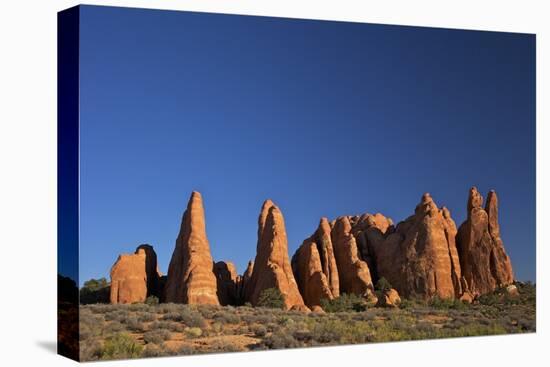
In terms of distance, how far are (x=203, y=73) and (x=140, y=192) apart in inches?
116

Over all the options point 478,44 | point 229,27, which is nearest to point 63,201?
point 229,27

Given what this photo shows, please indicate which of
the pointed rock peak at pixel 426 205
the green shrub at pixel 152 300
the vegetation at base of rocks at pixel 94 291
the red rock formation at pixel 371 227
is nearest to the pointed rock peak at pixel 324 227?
the red rock formation at pixel 371 227

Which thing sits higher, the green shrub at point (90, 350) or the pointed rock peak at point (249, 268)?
the pointed rock peak at point (249, 268)

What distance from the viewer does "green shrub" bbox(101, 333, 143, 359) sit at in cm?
2269

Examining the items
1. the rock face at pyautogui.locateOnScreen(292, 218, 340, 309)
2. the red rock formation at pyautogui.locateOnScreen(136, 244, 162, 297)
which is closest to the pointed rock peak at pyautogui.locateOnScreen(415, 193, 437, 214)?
the rock face at pyautogui.locateOnScreen(292, 218, 340, 309)

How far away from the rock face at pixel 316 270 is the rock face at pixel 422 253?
1145 millimetres

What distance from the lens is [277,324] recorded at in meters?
25.0

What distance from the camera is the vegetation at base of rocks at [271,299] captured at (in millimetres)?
25828

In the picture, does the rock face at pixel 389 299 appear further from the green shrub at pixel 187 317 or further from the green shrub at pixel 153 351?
the green shrub at pixel 153 351

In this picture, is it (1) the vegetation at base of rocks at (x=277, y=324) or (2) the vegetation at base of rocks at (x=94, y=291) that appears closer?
(2) the vegetation at base of rocks at (x=94, y=291)

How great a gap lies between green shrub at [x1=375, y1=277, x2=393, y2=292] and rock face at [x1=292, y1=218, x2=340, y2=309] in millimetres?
960

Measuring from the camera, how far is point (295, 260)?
27.2 m

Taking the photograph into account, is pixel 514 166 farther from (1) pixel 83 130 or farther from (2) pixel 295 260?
(1) pixel 83 130

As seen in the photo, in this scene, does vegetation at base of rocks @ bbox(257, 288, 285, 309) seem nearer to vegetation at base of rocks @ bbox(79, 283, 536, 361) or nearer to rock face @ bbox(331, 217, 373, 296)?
vegetation at base of rocks @ bbox(79, 283, 536, 361)
